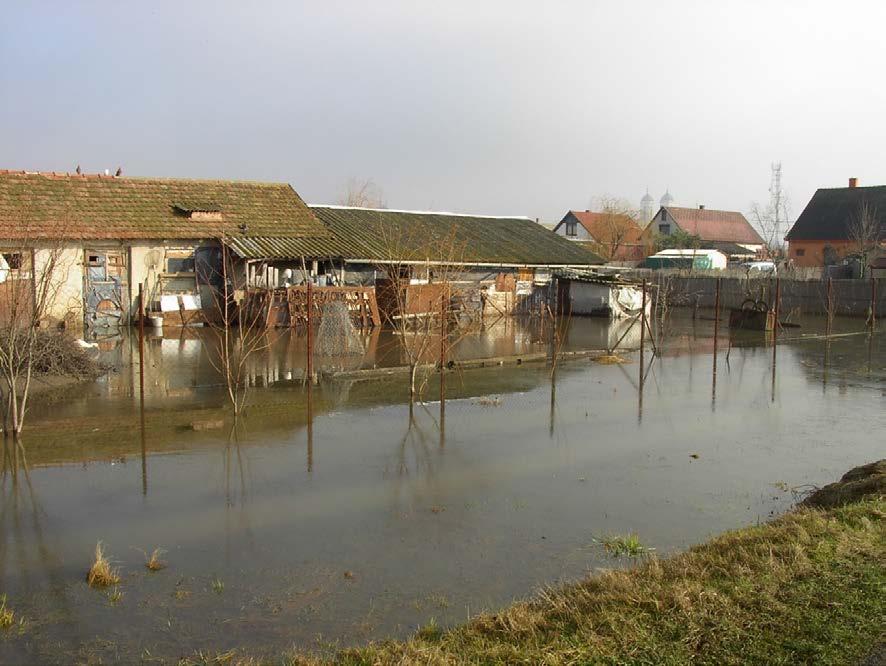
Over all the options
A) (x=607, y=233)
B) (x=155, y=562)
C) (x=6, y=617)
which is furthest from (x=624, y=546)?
(x=607, y=233)

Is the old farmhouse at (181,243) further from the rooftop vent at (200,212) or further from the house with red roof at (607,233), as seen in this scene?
the house with red roof at (607,233)

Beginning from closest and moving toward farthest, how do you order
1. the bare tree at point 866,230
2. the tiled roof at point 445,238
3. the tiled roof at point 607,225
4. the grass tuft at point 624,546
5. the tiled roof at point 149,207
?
the grass tuft at point 624,546 → the tiled roof at point 149,207 → the tiled roof at point 445,238 → the bare tree at point 866,230 → the tiled roof at point 607,225

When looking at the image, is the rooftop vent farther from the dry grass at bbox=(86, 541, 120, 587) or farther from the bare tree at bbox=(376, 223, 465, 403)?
the dry grass at bbox=(86, 541, 120, 587)

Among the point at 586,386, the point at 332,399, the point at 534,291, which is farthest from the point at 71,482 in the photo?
A: the point at 534,291

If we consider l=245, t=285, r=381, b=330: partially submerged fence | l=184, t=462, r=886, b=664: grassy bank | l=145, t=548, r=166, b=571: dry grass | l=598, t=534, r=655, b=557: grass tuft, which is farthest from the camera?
l=245, t=285, r=381, b=330: partially submerged fence

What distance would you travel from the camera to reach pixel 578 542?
7293 millimetres

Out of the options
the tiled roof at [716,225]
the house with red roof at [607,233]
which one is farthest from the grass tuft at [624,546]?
the tiled roof at [716,225]

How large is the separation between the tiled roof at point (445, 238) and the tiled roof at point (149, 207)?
162cm

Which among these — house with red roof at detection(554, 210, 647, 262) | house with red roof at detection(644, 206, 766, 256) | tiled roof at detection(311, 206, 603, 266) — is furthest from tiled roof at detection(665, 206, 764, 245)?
tiled roof at detection(311, 206, 603, 266)

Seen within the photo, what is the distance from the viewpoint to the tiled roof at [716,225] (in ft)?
237

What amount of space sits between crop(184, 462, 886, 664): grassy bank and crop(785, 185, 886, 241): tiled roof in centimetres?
5242

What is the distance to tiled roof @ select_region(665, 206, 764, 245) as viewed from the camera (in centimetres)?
7231

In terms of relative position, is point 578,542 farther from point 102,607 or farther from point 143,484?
point 143,484

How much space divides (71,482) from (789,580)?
22.9 ft
